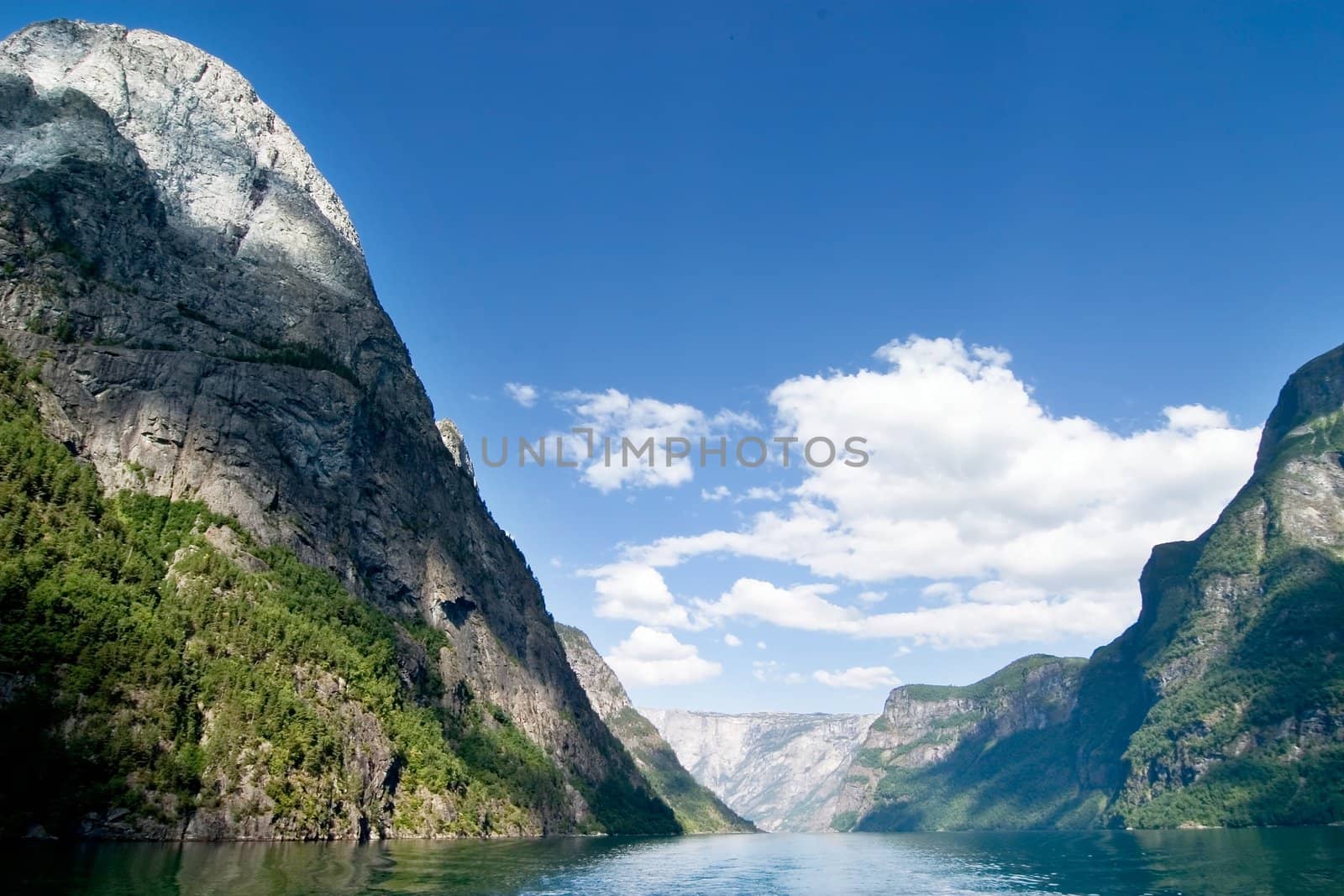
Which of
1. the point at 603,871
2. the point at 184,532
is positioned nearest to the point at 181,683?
the point at 184,532

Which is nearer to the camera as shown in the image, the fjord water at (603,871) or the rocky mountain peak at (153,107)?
the fjord water at (603,871)

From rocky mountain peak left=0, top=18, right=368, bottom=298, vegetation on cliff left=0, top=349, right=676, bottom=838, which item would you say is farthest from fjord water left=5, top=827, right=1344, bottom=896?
rocky mountain peak left=0, top=18, right=368, bottom=298

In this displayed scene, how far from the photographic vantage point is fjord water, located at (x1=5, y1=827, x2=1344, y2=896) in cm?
6444

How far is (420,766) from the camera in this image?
148 meters

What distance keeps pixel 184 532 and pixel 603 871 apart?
81222 millimetres

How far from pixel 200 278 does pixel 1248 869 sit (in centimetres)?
19359

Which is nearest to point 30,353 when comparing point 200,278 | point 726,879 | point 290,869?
point 200,278

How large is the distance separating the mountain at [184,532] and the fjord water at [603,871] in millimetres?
11432

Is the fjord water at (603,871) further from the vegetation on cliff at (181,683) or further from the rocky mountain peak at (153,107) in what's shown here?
the rocky mountain peak at (153,107)

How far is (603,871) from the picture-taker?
9950cm

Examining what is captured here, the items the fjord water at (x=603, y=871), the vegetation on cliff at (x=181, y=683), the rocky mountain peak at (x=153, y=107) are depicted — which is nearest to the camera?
the fjord water at (x=603, y=871)

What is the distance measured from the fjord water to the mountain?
11432mm

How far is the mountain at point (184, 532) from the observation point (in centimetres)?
10112

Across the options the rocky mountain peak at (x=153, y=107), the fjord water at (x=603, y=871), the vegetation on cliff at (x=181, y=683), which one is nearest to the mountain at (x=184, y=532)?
the vegetation on cliff at (x=181, y=683)
